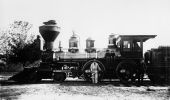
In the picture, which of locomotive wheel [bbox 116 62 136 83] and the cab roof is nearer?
locomotive wheel [bbox 116 62 136 83]

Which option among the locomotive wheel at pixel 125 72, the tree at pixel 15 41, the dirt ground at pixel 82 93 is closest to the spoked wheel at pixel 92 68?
the locomotive wheel at pixel 125 72

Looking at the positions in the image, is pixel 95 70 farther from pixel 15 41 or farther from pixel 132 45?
pixel 15 41

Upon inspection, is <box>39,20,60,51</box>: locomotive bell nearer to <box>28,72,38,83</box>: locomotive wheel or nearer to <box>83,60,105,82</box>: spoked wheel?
<box>28,72,38,83</box>: locomotive wheel

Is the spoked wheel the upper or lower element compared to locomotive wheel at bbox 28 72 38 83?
upper

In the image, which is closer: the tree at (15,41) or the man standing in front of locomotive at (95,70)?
the man standing in front of locomotive at (95,70)

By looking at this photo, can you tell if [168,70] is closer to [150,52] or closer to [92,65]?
[150,52]

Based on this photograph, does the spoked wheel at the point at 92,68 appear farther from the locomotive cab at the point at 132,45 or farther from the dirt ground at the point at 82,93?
the dirt ground at the point at 82,93

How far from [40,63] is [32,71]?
0.70m

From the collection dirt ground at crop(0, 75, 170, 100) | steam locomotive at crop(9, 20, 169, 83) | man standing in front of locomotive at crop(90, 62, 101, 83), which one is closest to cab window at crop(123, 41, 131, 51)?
steam locomotive at crop(9, 20, 169, 83)

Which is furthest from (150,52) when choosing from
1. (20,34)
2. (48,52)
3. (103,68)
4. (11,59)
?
(20,34)

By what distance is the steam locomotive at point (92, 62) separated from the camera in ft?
49.2

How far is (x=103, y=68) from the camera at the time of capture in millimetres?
15031

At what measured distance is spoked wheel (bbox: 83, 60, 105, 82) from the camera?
14961mm

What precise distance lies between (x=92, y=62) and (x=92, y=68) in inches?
16.4
